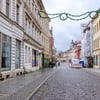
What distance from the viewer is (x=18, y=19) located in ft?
99.3

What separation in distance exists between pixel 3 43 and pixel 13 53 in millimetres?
3468

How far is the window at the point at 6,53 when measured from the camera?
23139 millimetres

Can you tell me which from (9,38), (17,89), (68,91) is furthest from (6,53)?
(68,91)

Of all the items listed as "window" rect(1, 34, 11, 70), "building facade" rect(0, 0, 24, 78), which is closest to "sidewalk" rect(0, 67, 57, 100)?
"window" rect(1, 34, 11, 70)

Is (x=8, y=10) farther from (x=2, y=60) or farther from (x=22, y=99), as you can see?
(x=22, y=99)

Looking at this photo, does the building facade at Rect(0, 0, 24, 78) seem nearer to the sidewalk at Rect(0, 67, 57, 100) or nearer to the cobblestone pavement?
the sidewalk at Rect(0, 67, 57, 100)

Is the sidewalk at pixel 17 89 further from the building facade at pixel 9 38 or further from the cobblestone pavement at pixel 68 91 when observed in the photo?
the building facade at pixel 9 38

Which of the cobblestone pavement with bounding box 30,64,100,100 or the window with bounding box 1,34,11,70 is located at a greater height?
the window with bounding box 1,34,11,70

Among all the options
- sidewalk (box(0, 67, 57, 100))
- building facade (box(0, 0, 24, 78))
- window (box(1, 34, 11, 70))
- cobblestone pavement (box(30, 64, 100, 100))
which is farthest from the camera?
window (box(1, 34, 11, 70))

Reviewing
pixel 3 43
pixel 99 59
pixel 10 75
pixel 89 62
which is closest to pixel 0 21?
pixel 3 43

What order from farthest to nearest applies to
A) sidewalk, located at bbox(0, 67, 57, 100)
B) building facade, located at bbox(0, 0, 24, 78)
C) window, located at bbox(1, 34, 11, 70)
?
window, located at bbox(1, 34, 11, 70)
building facade, located at bbox(0, 0, 24, 78)
sidewalk, located at bbox(0, 67, 57, 100)

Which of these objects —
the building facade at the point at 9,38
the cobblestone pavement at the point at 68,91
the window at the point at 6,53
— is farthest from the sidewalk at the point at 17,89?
the building facade at the point at 9,38

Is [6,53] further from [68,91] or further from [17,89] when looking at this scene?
[68,91]

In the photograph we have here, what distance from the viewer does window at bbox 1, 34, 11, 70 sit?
911 inches
